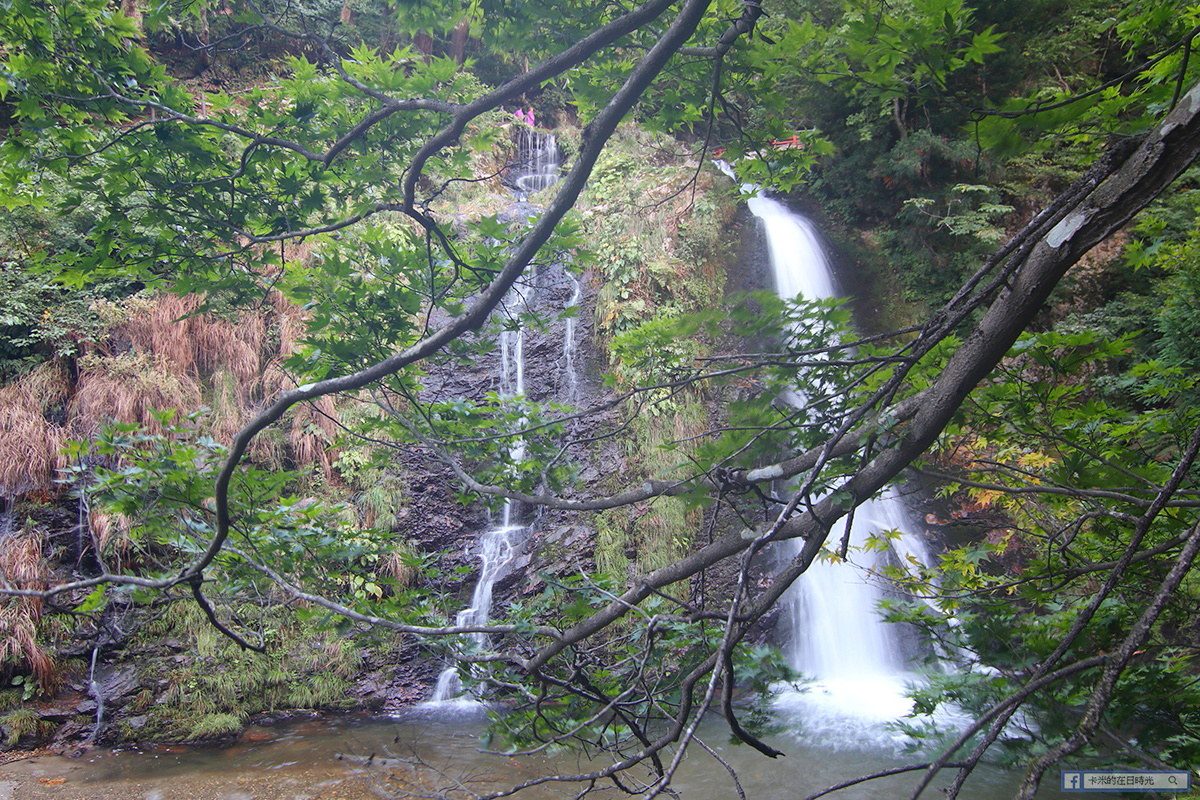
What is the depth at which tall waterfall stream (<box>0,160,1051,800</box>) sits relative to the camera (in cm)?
524

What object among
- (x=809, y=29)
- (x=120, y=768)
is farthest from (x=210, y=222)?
(x=120, y=768)

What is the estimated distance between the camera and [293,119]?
8.34 ft

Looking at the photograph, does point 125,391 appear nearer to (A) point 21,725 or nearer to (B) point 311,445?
(B) point 311,445

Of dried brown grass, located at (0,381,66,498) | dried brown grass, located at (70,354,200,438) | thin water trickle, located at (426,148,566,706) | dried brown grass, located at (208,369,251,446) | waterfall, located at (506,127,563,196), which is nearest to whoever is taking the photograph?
dried brown grass, located at (0,381,66,498)

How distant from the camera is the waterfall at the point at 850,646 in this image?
628cm

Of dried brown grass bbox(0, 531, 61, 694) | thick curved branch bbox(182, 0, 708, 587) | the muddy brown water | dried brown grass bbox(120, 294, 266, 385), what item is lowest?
the muddy brown water

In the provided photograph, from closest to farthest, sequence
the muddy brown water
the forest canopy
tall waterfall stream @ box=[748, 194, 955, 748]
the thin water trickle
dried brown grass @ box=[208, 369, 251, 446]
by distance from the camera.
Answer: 1. the forest canopy
2. the muddy brown water
3. tall waterfall stream @ box=[748, 194, 955, 748]
4. the thin water trickle
5. dried brown grass @ box=[208, 369, 251, 446]

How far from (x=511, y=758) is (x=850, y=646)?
416 centimetres

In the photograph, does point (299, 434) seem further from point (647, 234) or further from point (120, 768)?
point (647, 234)

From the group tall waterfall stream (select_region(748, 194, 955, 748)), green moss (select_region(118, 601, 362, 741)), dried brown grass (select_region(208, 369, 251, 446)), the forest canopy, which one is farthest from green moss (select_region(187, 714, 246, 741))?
tall waterfall stream (select_region(748, 194, 955, 748))

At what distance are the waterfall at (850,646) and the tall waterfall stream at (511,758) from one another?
14 mm

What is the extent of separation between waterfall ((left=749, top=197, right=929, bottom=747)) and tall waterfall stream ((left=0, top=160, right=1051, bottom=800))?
0.05ft

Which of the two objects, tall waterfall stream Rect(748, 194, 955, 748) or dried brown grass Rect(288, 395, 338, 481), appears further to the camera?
dried brown grass Rect(288, 395, 338, 481)

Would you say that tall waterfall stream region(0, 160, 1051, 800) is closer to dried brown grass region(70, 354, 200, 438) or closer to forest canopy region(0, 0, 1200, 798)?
forest canopy region(0, 0, 1200, 798)
